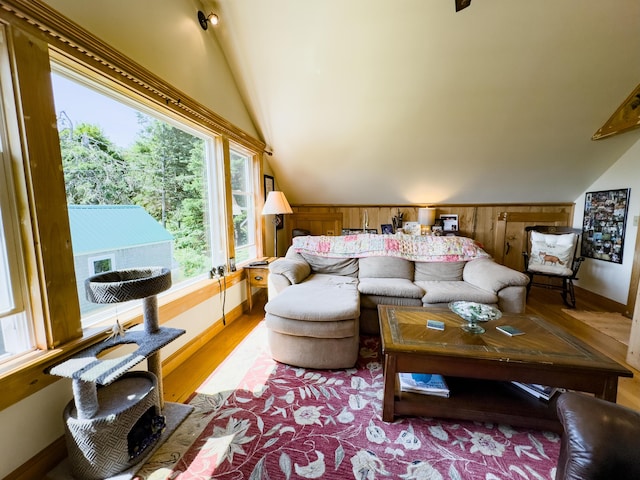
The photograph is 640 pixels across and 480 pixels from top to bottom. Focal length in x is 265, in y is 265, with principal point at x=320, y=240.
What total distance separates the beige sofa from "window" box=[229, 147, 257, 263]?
587 millimetres

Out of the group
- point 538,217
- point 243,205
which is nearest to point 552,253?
point 538,217

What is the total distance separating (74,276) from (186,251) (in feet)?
3.29

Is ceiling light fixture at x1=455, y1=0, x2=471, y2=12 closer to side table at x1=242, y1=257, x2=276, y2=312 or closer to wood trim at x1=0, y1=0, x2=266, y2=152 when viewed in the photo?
wood trim at x1=0, y1=0, x2=266, y2=152

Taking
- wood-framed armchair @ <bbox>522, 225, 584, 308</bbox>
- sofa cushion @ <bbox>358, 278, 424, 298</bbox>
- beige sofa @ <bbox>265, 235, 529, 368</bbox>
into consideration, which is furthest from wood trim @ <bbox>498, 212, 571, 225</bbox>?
sofa cushion @ <bbox>358, 278, 424, 298</bbox>

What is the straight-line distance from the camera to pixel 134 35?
5.22 feet

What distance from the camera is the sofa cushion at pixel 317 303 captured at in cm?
184

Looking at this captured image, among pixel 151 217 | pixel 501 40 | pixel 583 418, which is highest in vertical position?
pixel 501 40

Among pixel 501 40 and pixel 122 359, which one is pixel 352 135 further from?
pixel 122 359

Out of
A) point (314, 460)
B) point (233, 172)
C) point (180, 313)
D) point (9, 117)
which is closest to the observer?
point (9, 117)

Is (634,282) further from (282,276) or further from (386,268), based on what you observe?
(282,276)

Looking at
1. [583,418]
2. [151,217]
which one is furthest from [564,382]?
[151,217]

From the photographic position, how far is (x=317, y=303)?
1976 mm

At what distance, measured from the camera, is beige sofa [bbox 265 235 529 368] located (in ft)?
6.18

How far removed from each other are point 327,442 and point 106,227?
1607mm
